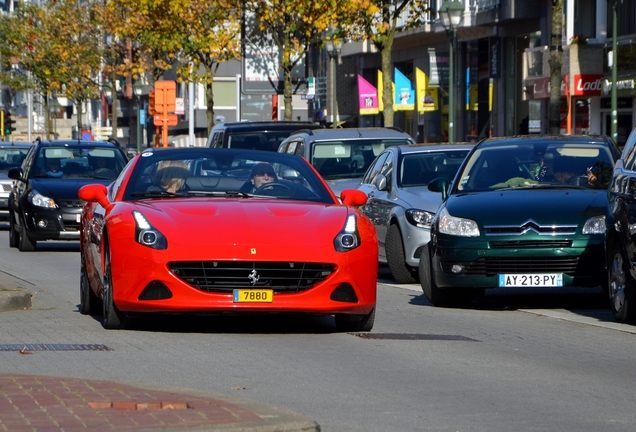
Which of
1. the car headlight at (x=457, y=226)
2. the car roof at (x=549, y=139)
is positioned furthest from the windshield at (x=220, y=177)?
the car roof at (x=549, y=139)

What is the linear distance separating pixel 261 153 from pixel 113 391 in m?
4.72

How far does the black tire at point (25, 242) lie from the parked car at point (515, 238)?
10.4m

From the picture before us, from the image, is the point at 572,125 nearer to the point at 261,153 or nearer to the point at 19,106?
the point at 261,153

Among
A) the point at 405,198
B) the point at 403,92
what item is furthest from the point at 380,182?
the point at 403,92

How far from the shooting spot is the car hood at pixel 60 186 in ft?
74.5

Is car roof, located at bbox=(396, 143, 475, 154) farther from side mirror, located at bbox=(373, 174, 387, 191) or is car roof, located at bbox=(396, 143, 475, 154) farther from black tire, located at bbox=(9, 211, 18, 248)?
black tire, located at bbox=(9, 211, 18, 248)

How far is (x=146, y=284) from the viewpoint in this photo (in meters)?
9.99

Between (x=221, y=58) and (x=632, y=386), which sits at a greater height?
(x=221, y=58)

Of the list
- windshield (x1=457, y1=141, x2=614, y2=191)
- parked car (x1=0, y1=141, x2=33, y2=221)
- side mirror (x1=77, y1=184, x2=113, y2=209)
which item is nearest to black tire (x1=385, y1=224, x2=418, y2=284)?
windshield (x1=457, y1=141, x2=614, y2=191)

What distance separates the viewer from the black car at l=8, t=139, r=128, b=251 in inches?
885

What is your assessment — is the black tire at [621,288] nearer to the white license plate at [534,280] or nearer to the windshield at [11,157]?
the white license plate at [534,280]

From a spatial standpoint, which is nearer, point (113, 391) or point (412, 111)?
point (113, 391)

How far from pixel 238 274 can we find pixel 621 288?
3.57 meters

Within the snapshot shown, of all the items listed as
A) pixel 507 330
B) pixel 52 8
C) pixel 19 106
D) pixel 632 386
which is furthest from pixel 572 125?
pixel 19 106
